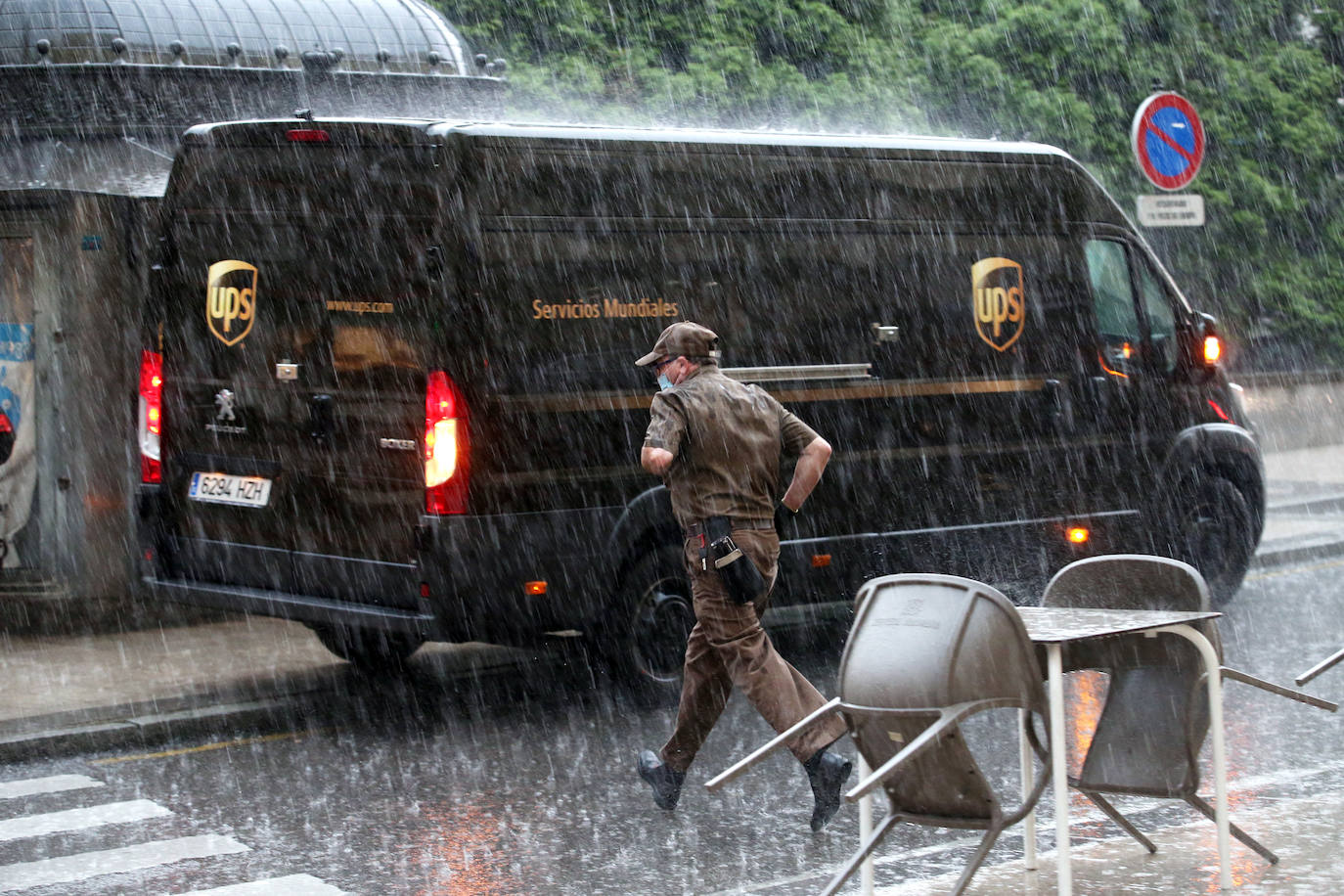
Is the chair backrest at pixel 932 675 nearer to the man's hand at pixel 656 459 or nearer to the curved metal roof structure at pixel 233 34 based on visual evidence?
the man's hand at pixel 656 459

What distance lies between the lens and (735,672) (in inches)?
251

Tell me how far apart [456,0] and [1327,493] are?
38.4ft

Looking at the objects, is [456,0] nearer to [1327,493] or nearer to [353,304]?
[1327,493]

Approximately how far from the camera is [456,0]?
21734mm

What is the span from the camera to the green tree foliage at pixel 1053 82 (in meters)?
21.2

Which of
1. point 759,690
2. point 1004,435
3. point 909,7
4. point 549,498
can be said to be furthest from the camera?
point 909,7

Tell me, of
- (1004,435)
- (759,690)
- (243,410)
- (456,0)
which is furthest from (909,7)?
(759,690)

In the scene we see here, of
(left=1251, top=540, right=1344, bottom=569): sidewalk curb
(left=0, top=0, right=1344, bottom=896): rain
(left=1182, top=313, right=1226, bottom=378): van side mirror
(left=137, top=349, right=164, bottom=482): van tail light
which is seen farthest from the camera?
(left=1251, top=540, right=1344, bottom=569): sidewalk curb

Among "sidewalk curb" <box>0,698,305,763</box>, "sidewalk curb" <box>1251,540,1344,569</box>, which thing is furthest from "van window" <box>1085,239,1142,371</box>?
"sidewalk curb" <box>0,698,305,763</box>

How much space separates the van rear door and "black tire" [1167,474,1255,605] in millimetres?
4996

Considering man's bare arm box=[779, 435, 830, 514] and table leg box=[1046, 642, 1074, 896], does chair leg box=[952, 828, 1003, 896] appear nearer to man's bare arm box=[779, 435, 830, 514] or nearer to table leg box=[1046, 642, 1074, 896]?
table leg box=[1046, 642, 1074, 896]

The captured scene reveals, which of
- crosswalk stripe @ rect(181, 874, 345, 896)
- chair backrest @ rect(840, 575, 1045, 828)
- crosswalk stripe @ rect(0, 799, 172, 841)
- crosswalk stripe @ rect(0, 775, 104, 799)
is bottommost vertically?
crosswalk stripe @ rect(181, 874, 345, 896)

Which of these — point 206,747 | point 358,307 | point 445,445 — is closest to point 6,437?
point 206,747

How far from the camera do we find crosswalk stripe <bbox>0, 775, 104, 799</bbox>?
285 inches
